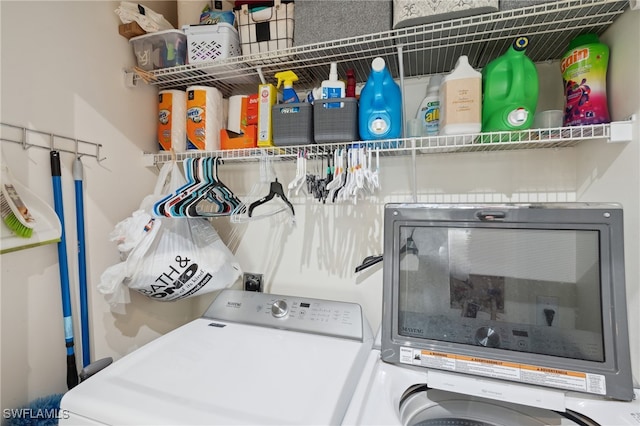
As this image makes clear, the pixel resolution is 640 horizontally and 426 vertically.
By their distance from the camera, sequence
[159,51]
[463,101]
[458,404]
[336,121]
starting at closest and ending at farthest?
[458,404]
[463,101]
[336,121]
[159,51]

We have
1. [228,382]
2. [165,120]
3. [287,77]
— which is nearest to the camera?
[228,382]

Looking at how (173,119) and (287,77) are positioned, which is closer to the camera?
(287,77)

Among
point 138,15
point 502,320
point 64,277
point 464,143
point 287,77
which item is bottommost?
point 502,320

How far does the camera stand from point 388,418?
75 cm

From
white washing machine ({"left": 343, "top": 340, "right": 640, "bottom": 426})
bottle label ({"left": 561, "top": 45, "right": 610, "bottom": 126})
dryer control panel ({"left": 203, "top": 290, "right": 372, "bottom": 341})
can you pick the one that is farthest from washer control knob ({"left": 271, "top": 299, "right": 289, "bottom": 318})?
bottle label ({"left": 561, "top": 45, "right": 610, "bottom": 126})

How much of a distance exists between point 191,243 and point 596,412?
147 cm

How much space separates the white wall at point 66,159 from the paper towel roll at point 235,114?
1.55 ft

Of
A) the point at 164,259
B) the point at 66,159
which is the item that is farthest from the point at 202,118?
the point at 164,259

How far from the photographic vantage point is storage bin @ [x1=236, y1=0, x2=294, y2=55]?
1.28 m

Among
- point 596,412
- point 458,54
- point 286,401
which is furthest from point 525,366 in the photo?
point 458,54

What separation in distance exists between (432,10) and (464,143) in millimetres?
475

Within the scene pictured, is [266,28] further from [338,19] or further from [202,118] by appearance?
[202,118]

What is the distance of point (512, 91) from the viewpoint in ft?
3.50

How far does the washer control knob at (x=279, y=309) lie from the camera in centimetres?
128
